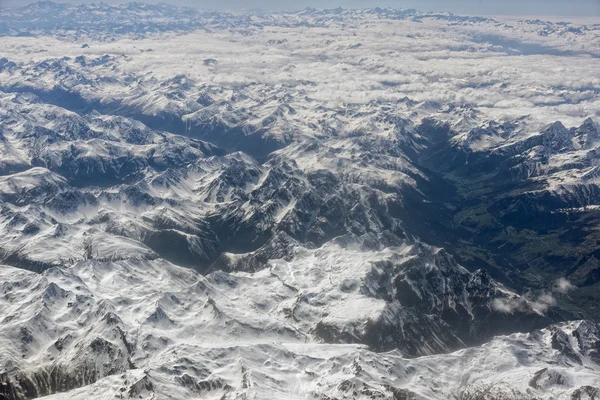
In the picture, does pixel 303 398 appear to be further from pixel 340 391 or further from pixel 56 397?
pixel 56 397

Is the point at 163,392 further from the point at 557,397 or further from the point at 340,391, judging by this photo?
the point at 557,397

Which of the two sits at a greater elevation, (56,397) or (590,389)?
(590,389)

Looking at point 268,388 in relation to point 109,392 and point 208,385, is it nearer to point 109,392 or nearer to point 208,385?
point 208,385

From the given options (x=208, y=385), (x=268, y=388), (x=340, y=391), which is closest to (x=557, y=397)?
(x=340, y=391)

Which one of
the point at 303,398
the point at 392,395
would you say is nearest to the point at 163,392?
the point at 303,398

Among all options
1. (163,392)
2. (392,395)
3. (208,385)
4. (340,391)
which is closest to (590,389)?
(392,395)

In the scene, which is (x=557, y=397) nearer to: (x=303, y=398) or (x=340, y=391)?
(x=340, y=391)

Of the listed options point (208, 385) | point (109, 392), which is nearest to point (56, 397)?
point (109, 392)
